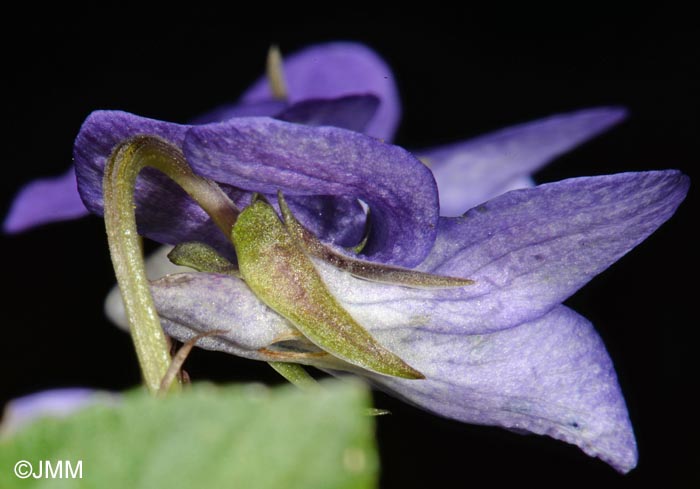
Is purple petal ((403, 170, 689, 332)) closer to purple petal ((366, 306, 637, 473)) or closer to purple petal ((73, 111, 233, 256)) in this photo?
purple petal ((366, 306, 637, 473))

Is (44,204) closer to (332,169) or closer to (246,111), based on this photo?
(246,111)

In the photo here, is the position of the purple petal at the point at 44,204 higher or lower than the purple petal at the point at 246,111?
lower

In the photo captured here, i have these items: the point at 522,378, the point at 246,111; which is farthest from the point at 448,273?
the point at 246,111

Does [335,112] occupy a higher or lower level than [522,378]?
higher

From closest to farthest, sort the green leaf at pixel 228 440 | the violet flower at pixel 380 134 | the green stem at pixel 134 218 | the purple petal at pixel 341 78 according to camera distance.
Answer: the green leaf at pixel 228 440 < the green stem at pixel 134 218 < the violet flower at pixel 380 134 < the purple petal at pixel 341 78

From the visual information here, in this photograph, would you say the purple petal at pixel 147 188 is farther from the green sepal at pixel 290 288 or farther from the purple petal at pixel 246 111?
the purple petal at pixel 246 111

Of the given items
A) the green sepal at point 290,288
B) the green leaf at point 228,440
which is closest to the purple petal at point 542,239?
the green sepal at point 290,288

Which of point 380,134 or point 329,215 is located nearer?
point 329,215
